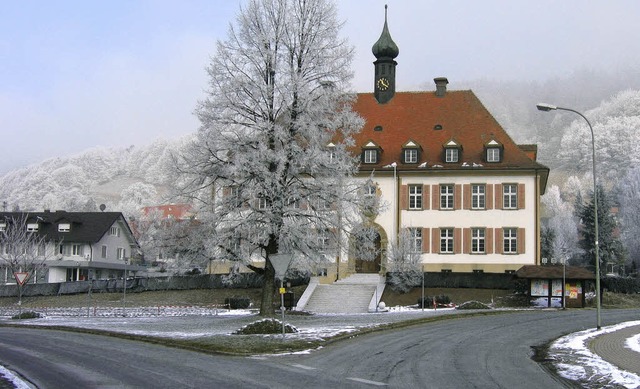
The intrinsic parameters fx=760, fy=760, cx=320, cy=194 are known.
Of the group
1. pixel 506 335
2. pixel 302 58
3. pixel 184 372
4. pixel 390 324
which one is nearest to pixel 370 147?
pixel 302 58

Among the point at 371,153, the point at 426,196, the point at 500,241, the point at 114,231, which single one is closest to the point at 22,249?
the point at 114,231

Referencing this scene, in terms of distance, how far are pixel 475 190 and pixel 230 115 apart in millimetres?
27891

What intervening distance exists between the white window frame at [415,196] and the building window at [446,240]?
2.52 meters

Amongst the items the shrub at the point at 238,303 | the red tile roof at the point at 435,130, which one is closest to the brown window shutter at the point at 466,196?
the red tile roof at the point at 435,130

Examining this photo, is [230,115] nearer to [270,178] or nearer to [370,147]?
[270,178]

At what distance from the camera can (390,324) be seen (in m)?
28.4

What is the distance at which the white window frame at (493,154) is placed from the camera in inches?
2181

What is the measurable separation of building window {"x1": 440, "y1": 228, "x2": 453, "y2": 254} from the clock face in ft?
43.9

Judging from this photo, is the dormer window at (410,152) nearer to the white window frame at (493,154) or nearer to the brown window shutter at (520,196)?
the white window frame at (493,154)

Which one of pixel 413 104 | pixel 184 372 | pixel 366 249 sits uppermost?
pixel 413 104

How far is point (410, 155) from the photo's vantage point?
57.0 meters

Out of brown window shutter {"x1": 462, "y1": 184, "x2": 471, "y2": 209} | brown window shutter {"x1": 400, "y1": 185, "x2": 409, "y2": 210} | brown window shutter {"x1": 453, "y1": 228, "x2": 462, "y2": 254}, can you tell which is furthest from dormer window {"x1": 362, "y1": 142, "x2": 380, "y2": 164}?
brown window shutter {"x1": 453, "y1": 228, "x2": 462, "y2": 254}

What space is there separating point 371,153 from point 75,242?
126 ft

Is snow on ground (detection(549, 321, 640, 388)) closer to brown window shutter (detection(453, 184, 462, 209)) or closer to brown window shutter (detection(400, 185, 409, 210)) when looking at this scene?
brown window shutter (detection(453, 184, 462, 209))
